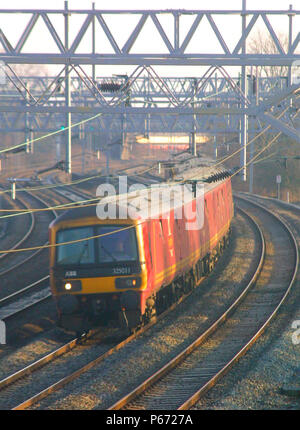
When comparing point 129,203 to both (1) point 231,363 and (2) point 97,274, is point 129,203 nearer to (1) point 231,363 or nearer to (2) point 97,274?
(2) point 97,274

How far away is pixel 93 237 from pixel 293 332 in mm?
4491

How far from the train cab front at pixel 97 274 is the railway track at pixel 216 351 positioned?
5.31ft

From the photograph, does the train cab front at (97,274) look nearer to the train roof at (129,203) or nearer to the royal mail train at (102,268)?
the royal mail train at (102,268)

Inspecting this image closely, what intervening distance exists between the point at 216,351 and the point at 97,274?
266cm

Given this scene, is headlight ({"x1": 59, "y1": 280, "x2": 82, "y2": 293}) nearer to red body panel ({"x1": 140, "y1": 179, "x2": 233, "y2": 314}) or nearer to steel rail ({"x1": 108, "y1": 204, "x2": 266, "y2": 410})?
red body panel ({"x1": 140, "y1": 179, "x2": 233, "y2": 314})

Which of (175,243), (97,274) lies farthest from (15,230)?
(97,274)

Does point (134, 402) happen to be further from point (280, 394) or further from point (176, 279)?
point (176, 279)

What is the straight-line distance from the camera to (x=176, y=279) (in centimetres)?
1636

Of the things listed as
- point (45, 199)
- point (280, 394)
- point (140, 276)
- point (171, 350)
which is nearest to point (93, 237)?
point (140, 276)

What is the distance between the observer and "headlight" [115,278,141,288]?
13.3 m

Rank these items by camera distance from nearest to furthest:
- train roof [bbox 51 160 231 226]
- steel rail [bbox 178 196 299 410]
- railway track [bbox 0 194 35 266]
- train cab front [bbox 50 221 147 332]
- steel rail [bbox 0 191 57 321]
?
steel rail [bbox 178 196 299 410] < train cab front [bbox 50 221 147 332] < train roof [bbox 51 160 231 226] < steel rail [bbox 0 191 57 321] < railway track [bbox 0 194 35 266]

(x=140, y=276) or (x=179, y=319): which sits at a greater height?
(x=140, y=276)

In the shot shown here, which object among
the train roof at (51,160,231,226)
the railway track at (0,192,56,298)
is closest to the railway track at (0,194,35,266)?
the railway track at (0,192,56,298)

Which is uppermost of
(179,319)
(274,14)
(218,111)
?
(274,14)
